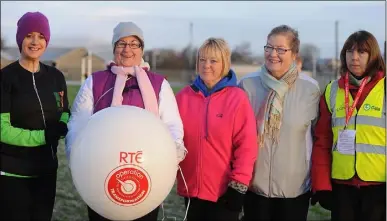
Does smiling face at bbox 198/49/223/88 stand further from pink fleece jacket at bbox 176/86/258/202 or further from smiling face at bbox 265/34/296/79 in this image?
smiling face at bbox 265/34/296/79

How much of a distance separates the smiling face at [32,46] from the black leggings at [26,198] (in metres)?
0.88

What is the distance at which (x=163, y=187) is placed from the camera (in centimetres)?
307

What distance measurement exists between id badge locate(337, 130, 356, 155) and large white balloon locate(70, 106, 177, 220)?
141 cm

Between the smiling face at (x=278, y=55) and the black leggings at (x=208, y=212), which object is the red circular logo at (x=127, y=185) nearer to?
the black leggings at (x=208, y=212)

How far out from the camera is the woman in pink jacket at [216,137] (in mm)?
3613

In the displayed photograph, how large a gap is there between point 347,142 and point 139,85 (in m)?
1.60

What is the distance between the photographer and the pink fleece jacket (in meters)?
3.62

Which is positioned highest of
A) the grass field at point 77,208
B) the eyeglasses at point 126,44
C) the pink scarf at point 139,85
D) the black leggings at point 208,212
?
the eyeglasses at point 126,44

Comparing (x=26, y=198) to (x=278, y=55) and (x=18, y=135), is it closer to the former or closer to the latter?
(x=18, y=135)

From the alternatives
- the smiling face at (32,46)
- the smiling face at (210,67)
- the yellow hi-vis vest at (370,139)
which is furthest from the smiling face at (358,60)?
the smiling face at (32,46)

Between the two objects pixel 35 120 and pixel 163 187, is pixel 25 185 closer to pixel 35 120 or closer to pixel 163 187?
pixel 35 120

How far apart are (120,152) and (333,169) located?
5.90 ft

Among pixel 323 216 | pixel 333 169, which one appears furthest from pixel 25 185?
pixel 323 216

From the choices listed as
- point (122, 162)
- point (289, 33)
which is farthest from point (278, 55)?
point (122, 162)
